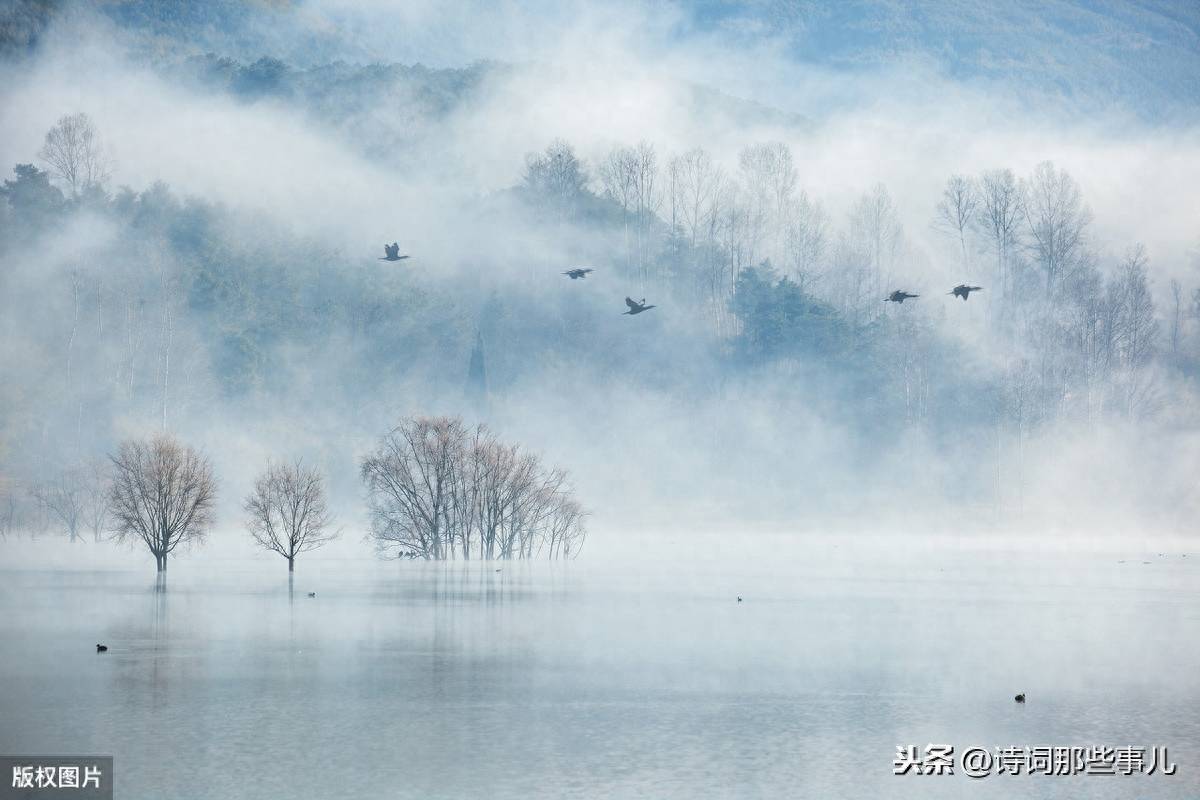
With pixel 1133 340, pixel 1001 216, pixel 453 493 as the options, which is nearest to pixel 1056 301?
pixel 1133 340

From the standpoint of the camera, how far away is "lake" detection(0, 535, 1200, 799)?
78.8ft

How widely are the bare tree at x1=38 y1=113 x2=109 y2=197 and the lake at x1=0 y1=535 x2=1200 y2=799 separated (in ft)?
372

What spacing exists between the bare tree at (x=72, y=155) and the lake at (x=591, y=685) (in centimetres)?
11324

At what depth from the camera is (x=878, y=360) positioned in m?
157

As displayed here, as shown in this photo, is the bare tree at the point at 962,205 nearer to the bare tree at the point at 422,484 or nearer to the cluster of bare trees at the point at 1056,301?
the cluster of bare trees at the point at 1056,301

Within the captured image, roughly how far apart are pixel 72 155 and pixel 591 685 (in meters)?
153

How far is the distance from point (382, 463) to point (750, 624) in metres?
45.3

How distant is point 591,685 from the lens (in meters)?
33.7

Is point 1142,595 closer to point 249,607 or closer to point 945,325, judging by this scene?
point 249,607

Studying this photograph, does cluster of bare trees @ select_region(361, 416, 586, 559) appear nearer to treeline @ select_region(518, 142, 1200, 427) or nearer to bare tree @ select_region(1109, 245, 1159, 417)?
treeline @ select_region(518, 142, 1200, 427)

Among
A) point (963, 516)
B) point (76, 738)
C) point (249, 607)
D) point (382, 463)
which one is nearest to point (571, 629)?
point (249, 607)

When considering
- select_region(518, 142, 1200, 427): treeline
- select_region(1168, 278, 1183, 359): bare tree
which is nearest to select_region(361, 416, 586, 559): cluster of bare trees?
select_region(518, 142, 1200, 427): treeline

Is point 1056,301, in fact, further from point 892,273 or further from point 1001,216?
point 892,273

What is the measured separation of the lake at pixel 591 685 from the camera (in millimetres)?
24031
